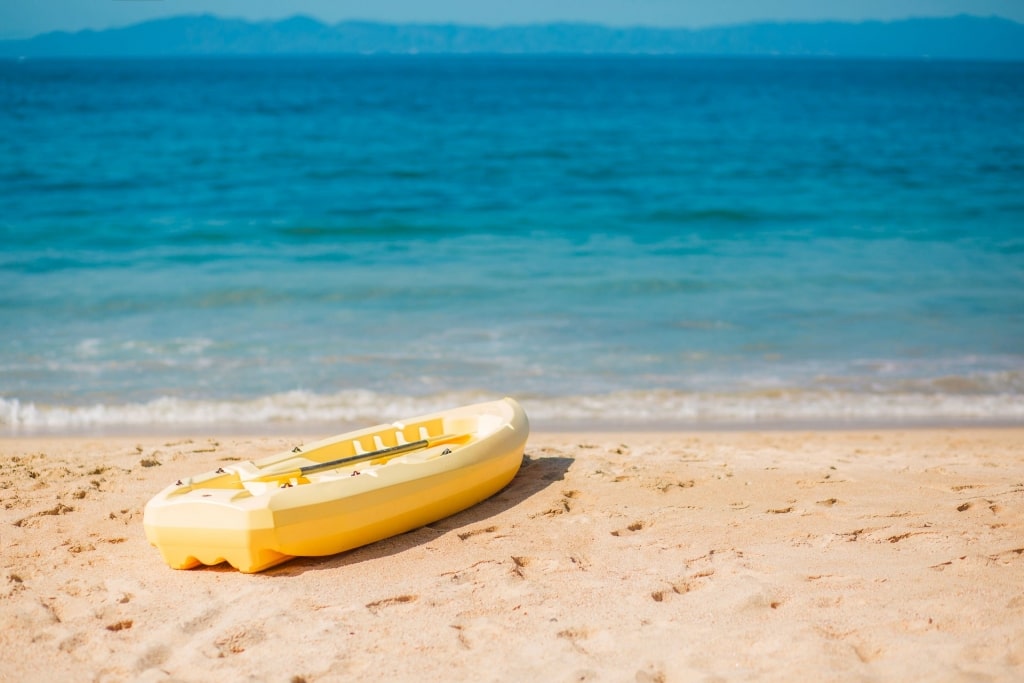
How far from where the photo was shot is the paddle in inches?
202

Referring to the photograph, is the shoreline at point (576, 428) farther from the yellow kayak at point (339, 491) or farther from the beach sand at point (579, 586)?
the yellow kayak at point (339, 491)

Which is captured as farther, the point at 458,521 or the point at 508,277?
the point at 508,277

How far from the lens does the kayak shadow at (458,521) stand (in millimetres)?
4734

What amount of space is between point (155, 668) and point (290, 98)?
152ft

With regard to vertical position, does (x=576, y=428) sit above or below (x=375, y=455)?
below

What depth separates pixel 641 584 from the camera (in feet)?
14.6

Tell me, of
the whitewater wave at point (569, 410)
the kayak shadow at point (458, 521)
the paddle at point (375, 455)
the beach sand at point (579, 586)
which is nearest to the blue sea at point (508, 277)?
the whitewater wave at point (569, 410)

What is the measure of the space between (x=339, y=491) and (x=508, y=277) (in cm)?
834

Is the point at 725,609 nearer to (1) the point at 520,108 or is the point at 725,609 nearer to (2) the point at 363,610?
(2) the point at 363,610

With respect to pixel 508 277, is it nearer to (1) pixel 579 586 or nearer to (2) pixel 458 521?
(2) pixel 458 521

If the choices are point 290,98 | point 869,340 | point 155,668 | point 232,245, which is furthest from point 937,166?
point 290,98

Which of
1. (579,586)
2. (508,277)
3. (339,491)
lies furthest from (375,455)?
(508,277)

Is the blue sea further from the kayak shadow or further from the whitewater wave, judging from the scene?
the kayak shadow

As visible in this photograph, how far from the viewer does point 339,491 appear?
4.73m
